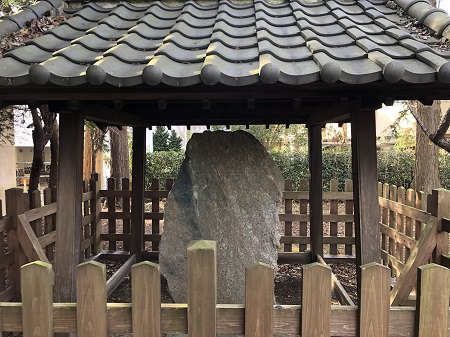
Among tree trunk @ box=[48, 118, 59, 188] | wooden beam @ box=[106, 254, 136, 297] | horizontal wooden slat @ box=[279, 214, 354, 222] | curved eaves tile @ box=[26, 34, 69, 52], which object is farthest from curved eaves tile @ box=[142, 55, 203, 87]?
tree trunk @ box=[48, 118, 59, 188]

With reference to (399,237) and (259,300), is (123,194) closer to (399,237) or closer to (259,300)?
(399,237)

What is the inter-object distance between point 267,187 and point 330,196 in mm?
2600

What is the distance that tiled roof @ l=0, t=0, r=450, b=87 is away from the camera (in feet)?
6.10

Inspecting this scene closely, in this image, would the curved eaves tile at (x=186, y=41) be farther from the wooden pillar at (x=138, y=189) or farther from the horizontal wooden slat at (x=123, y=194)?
the horizontal wooden slat at (x=123, y=194)

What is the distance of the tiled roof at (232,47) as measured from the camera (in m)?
1.86

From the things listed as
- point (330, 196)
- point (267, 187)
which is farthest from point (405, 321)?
point (330, 196)

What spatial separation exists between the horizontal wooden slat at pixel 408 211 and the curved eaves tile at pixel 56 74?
3.46 m

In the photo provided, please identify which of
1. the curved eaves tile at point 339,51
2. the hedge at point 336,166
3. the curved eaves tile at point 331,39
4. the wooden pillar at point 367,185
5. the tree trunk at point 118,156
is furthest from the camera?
the hedge at point 336,166

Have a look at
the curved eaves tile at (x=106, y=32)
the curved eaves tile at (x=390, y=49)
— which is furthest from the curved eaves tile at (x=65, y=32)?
the curved eaves tile at (x=390, y=49)

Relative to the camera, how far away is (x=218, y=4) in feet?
9.83

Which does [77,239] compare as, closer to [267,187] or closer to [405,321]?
[267,187]

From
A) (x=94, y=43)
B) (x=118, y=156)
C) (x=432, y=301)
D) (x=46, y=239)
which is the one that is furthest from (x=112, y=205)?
(x=432, y=301)

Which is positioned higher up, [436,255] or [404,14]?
[404,14]

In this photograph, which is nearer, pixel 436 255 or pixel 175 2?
pixel 175 2
